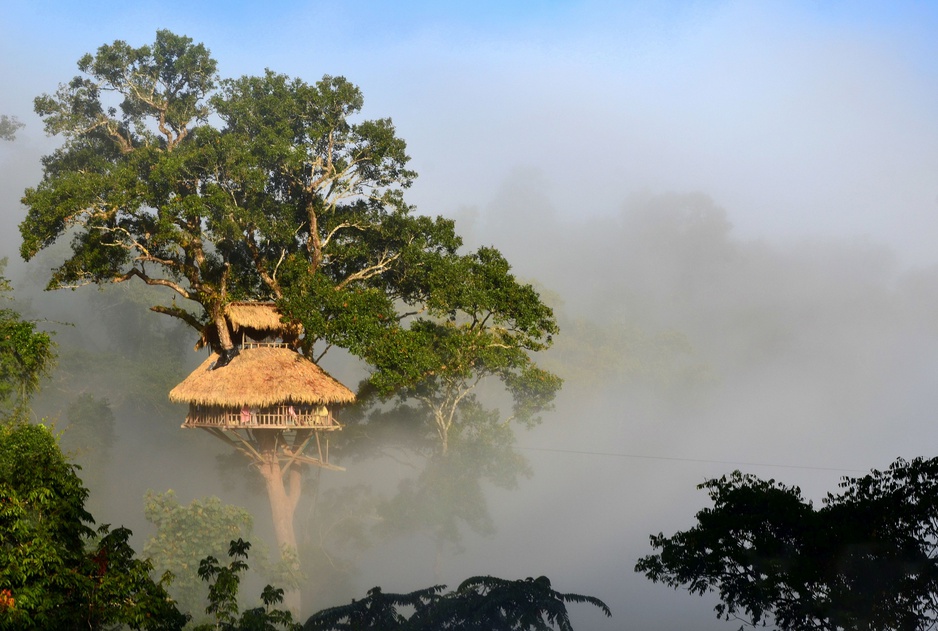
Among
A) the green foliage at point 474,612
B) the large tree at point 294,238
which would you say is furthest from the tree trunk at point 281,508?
the green foliage at point 474,612

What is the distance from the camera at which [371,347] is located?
23.6m

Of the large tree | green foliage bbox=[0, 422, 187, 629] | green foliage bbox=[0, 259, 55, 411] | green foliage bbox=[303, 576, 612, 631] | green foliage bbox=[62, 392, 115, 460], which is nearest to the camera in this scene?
green foliage bbox=[0, 422, 187, 629]

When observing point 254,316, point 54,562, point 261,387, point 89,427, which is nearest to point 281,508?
point 261,387

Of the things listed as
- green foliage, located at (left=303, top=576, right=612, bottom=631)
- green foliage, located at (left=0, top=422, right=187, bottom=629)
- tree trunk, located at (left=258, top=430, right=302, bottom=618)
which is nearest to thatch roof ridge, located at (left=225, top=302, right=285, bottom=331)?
tree trunk, located at (left=258, top=430, right=302, bottom=618)

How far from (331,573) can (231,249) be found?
11.9 metres

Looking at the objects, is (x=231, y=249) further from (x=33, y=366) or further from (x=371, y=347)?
(x=33, y=366)

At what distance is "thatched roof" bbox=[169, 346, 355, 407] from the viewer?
24.6 m

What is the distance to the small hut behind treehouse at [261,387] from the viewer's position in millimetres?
24703

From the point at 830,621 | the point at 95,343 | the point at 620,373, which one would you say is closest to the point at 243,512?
the point at 830,621

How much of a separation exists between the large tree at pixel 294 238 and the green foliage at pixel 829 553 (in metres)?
10.8

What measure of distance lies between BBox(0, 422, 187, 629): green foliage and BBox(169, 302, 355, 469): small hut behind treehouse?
513 inches

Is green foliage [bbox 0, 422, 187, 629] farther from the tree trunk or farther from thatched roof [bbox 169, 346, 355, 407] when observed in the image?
the tree trunk

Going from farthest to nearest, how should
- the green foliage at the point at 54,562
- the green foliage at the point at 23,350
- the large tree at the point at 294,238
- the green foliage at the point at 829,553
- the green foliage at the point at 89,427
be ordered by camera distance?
the green foliage at the point at 89,427 < the large tree at the point at 294,238 < the green foliage at the point at 23,350 < the green foliage at the point at 829,553 < the green foliage at the point at 54,562

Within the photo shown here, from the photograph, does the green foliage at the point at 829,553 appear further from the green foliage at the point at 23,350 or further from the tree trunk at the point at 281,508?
the tree trunk at the point at 281,508
